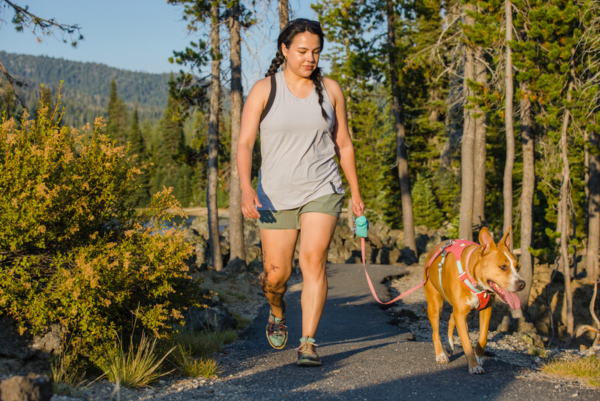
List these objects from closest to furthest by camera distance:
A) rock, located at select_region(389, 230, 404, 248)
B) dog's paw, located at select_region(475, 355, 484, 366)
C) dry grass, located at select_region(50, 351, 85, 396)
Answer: dry grass, located at select_region(50, 351, 85, 396)
dog's paw, located at select_region(475, 355, 484, 366)
rock, located at select_region(389, 230, 404, 248)

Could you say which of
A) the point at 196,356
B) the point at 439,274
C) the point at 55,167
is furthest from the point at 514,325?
the point at 55,167

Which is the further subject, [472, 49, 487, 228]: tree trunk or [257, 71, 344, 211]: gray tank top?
[472, 49, 487, 228]: tree trunk

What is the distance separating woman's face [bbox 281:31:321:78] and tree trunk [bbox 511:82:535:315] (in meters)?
11.1

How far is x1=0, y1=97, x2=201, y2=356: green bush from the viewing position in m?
4.14

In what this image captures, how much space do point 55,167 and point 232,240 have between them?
13.0 meters

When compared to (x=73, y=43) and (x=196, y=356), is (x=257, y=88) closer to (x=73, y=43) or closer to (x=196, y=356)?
(x=196, y=356)

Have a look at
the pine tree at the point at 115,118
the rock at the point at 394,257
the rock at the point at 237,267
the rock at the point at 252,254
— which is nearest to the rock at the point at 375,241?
the rock at the point at 394,257

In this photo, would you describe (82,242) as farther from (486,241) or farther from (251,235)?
(251,235)

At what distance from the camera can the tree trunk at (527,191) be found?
1436cm

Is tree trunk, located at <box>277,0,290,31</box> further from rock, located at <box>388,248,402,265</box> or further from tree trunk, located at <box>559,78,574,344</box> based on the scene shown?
rock, located at <box>388,248,402,265</box>

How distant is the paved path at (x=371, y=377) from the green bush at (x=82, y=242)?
91 centimetres

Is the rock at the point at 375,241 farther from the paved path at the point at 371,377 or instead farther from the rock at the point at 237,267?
the paved path at the point at 371,377

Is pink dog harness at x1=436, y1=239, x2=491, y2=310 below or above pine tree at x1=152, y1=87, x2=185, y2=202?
below

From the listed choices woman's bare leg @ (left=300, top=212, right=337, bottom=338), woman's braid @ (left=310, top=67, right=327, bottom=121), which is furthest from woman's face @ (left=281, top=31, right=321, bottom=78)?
woman's bare leg @ (left=300, top=212, right=337, bottom=338)
